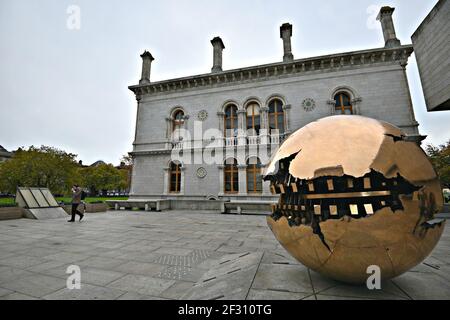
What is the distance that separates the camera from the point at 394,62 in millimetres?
14234

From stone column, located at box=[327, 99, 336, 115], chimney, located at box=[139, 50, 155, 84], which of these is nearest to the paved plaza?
stone column, located at box=[327, 99, 336, 115]

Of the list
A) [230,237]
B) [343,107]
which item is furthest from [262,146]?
[230,237]

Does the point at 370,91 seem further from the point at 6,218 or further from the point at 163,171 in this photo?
the point at 6,218

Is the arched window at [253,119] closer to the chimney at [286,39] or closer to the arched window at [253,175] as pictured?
the arched window at [253,175]

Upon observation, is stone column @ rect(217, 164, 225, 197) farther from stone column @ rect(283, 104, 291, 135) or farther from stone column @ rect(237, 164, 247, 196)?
stone column @ rect(283, 104, 291, 135)

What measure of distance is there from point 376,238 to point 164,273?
112 inches

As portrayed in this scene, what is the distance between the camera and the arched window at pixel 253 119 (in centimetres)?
1647

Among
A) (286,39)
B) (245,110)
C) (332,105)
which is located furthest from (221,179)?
(286,39)

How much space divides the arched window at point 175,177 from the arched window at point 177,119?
3431 mm

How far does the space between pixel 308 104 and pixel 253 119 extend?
4.29 m

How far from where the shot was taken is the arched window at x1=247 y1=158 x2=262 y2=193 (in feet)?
51.1

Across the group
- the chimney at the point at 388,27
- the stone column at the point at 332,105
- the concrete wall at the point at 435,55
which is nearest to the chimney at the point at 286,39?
the stone column at the point at 332,105

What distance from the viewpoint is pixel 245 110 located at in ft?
54.6

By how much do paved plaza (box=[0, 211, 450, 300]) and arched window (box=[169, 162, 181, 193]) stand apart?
38.7 feet
